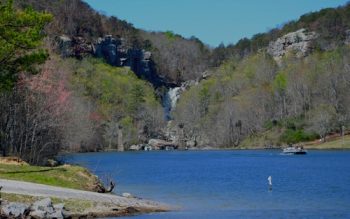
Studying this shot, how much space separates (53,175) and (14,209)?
Result: 1300cm

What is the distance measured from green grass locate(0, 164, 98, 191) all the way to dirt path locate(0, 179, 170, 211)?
81.3 inches

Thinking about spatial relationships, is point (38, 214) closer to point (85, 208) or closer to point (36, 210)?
point (36, 210)

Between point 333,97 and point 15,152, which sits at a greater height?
point 333,97

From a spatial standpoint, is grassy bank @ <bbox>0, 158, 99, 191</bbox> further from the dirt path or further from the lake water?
the lake water

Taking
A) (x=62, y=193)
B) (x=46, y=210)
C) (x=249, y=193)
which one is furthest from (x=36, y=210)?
(x=249, y=193)

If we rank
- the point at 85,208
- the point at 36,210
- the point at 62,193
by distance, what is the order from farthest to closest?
the point at 62,193
the point at 85,208
the point at 36,210

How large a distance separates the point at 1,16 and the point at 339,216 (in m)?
21.7

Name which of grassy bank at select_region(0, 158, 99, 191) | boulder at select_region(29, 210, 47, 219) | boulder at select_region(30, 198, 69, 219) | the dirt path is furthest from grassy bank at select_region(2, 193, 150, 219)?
grassy bank at select_region(0, 158, 99, 191)

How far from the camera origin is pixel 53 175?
43.3m

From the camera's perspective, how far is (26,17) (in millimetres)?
38438

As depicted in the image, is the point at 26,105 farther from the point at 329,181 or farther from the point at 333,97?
the point at 333,97

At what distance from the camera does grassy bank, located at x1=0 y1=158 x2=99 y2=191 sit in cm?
4172

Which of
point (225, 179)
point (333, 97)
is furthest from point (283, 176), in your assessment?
point (333, 97)

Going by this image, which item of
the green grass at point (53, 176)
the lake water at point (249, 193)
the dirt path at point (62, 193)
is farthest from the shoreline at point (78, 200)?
the green grass at point (53, 176)
